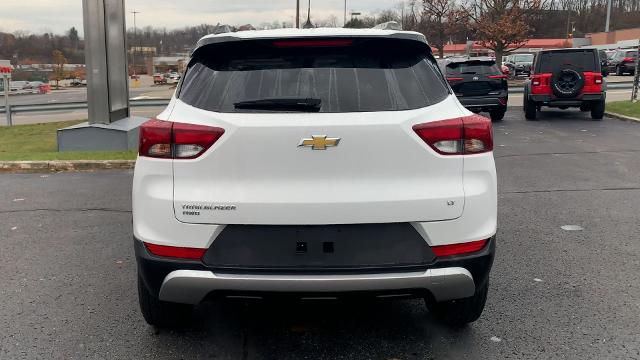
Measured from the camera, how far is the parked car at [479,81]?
1560 cm

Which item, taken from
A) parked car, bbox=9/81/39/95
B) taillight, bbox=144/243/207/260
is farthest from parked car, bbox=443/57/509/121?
parked car, bbox=9/81/39/95

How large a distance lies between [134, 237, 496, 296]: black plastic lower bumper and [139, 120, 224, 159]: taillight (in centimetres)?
48

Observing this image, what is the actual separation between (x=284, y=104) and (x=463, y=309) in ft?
5.23

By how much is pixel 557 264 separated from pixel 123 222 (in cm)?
426

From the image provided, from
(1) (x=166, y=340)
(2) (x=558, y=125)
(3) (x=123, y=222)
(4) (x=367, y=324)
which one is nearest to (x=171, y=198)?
(1) (x=166, y=340)

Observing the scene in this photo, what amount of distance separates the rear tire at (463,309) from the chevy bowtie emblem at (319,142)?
1.16 meters

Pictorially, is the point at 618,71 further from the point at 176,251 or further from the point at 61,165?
the point at 176,251

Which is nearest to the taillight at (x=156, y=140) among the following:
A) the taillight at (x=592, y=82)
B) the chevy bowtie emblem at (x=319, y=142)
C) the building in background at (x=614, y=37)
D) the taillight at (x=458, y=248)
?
the chevy bowtie emblem at (x=319, y=142)

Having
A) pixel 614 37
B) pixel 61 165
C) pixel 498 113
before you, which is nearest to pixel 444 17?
pixel 498 113

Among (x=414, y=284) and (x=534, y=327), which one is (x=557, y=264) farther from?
(x=414, y=284)

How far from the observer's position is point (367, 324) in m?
3.67

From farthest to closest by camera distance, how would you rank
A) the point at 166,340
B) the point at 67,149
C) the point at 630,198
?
1. the point at 67,149
2. the point at 630,198
3. the point at 166,340

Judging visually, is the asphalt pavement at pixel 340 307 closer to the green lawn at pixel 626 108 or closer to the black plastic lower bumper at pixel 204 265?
the black plastic lower bumper at pixel 204 265

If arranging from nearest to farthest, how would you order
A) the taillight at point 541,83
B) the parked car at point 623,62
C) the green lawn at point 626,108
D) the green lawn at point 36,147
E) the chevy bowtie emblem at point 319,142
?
1. the chevy bowtie emblem at point 319,142
2. the green lawn at point 36,147
3. the taillight at point 541,83
4. the green lawn at point 626,108
5. the parked car at point 623,62
